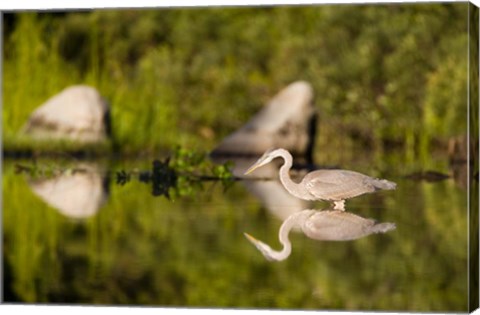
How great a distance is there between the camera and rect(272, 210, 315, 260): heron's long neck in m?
4.71

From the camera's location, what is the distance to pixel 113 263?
4.75 meters

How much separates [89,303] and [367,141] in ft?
26.2

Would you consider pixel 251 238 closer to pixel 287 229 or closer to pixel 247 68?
pixel 287 229

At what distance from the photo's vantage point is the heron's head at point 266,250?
15.4 ft

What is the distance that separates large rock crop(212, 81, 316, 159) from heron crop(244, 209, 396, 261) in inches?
207

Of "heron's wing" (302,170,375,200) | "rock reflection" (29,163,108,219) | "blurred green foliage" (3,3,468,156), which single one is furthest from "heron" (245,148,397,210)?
"blurred green foliage" (3,3,468,156)

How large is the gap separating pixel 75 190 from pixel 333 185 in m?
2.41

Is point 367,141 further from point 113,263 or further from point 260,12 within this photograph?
point 113,263

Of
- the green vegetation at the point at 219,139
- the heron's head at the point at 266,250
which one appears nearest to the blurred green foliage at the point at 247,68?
the green vegetation at the point at 219,139

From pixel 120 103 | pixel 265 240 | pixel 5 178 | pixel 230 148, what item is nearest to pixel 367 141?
pixel 230 148

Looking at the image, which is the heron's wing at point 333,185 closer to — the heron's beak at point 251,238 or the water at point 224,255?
the water at point 224,255

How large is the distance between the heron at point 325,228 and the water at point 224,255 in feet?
0.14

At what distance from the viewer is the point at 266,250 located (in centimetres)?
484

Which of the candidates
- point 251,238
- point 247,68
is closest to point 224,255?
point 251,238
